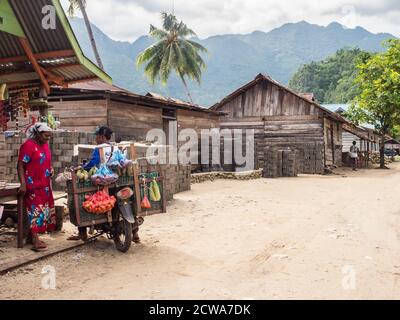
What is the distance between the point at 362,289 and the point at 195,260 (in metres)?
2.14

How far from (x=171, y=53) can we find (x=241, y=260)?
104ft

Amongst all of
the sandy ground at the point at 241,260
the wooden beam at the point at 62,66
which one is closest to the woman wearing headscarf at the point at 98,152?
the sandy ground at the point at 241,260

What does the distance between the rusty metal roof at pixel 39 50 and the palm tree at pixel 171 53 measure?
28.0 m

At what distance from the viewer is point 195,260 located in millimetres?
5602

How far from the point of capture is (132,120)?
49.8ft

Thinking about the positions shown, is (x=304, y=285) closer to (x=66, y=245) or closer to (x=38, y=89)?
(x=66, y=245)

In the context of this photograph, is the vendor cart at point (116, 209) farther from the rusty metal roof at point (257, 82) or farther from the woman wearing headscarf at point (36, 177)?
the rusty metal roof at point (257, 82)

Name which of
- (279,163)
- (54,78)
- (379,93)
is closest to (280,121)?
(279,163)

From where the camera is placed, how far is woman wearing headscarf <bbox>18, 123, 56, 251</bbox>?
233 inches

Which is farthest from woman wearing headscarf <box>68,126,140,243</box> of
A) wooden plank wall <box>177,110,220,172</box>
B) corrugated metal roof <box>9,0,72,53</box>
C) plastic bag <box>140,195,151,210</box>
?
wooden plank wall <box>177,110,220,172</box>

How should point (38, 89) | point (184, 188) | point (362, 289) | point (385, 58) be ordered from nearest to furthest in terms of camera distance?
point (362, 289), point (38, 89), point (184, 188), point (385, 58)

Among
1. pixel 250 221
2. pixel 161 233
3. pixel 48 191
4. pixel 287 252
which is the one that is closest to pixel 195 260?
pixel 287 252
